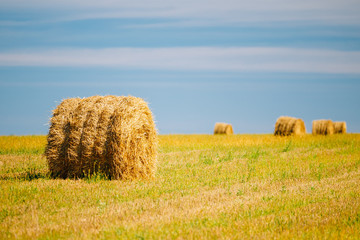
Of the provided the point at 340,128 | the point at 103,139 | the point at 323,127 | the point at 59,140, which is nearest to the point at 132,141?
the point at 103,139

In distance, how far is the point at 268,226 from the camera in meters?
7.29

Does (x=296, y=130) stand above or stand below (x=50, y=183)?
above

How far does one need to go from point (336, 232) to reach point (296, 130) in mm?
23488

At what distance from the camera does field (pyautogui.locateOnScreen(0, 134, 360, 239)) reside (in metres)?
7.05

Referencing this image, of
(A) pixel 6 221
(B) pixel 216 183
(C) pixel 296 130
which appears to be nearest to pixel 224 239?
(A) pixel 6 221

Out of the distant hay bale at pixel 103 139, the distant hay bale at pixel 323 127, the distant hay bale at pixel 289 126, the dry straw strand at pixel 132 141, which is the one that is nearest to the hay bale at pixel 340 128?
the distant hay bale at pixel 323 127

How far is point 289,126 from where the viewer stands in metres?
30.1

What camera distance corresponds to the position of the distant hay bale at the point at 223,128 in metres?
36.2

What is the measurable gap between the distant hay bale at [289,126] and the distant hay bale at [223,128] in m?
5.99

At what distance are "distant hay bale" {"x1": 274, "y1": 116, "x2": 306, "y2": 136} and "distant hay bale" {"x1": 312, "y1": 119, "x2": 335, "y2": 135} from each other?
9.18 feet

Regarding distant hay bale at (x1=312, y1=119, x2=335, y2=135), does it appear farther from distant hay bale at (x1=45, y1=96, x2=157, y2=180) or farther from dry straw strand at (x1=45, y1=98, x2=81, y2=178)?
dry straw strand at (x1=45, y1=98, x2=81, y2=178)

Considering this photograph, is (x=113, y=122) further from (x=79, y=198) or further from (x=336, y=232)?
(x=336, y=232)

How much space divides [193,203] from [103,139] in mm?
4175

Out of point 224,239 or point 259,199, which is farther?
point 259,199
